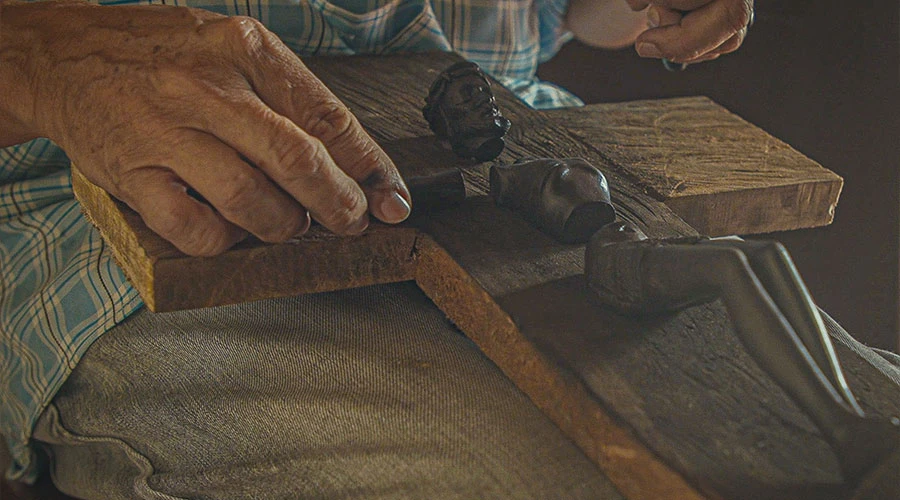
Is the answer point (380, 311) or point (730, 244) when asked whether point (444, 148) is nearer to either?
point (380, 311)

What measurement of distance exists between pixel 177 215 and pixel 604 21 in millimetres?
1122

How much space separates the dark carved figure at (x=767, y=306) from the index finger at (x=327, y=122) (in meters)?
0.21

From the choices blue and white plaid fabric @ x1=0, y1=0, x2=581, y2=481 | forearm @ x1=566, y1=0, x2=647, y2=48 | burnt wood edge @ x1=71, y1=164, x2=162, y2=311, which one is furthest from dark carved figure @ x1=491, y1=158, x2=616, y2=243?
forearm @ x1=566, y1=0, x2=647, y2=48

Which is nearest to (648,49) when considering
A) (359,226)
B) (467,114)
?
(467,114)

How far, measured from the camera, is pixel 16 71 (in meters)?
0.88

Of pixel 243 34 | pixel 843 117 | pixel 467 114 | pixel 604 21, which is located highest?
pixel 243 34

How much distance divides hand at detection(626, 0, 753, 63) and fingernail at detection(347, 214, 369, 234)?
585 millimetres

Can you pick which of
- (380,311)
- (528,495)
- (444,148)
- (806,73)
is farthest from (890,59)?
(528,495)

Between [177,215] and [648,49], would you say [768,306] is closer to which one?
[177,215]

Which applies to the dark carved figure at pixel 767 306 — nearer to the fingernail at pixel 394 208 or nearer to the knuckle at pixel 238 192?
the fingernail at pixel 394 208

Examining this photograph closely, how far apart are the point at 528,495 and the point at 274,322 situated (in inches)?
14.3

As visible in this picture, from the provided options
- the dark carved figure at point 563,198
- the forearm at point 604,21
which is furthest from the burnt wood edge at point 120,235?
the forearm at point 604,21

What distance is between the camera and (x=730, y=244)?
684mm

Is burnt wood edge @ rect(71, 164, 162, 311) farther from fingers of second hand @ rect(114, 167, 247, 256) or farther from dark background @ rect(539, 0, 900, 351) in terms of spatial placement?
dark background @ rect(539, 0, 900, 351)
